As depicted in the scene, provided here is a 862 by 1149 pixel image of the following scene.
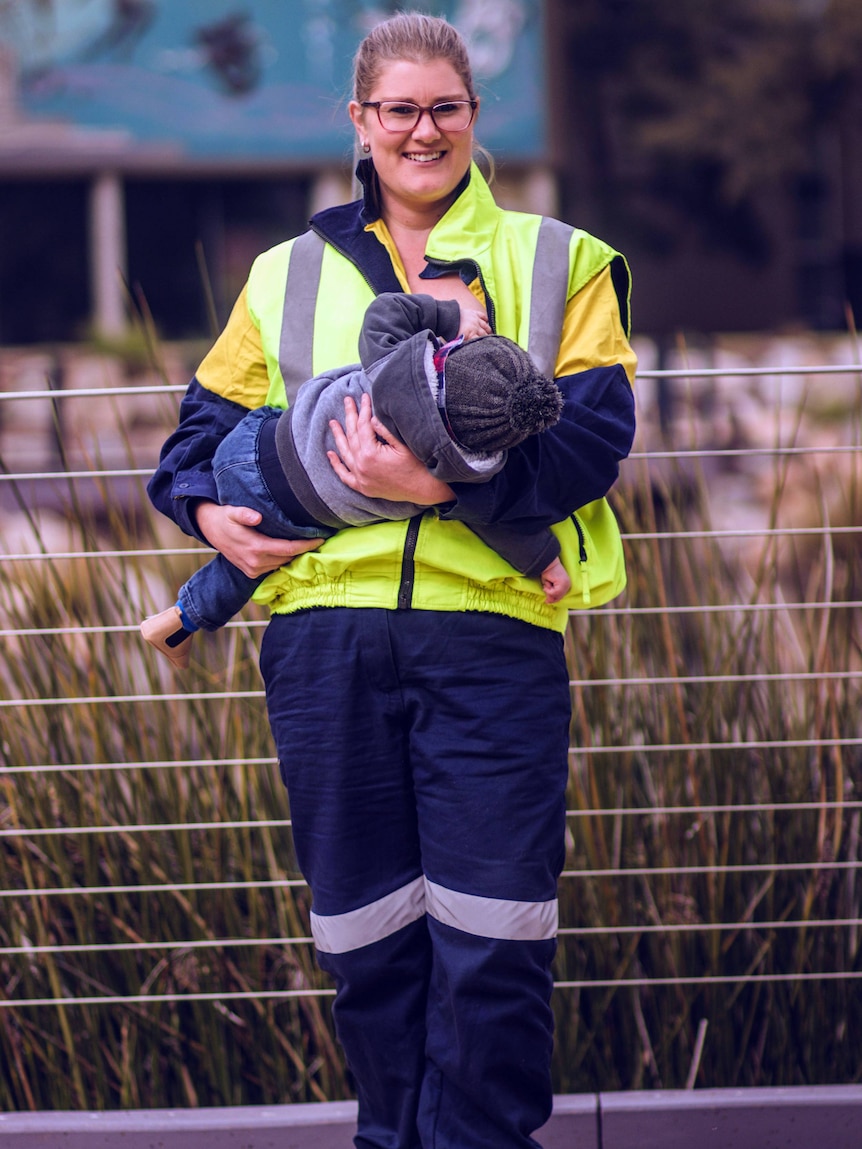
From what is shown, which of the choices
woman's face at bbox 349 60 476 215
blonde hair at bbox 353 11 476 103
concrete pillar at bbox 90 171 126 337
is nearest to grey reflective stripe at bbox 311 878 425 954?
woman's face at bbox 349 60 476 215

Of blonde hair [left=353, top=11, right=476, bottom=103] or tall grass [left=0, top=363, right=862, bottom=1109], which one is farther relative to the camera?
tall grass [left=0, top=363, right=862, bottom=1109]

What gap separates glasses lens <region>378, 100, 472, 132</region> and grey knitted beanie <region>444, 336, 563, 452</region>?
15.5 inches

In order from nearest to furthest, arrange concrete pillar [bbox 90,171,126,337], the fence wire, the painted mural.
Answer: the fence wire → the painted mural → concrete pillar [bbox 90,171,126,337]

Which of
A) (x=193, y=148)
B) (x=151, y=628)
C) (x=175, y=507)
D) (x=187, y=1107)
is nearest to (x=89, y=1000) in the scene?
(x=187, y=1107)

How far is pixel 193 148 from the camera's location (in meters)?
14.0

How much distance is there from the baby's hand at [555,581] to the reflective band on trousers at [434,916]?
0.41m

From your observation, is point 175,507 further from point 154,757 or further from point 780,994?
point 780,994

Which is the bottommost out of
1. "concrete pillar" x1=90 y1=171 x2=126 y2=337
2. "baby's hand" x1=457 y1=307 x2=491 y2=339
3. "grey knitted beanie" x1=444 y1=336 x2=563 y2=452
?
"grey knitted beanie" x1=444 y1=336 x2=563 y2=452

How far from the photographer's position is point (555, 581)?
179 centimetres

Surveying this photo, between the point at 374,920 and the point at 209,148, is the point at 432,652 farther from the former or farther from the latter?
the point at 209,148

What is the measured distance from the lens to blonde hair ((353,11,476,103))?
5.91 feet

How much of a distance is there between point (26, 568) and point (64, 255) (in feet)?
45.3

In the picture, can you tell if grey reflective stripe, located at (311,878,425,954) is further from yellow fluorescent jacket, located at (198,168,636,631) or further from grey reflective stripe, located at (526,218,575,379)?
grey reflective stripe, located at (526,218,575,379)

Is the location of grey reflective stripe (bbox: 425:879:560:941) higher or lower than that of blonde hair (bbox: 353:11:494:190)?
lower
